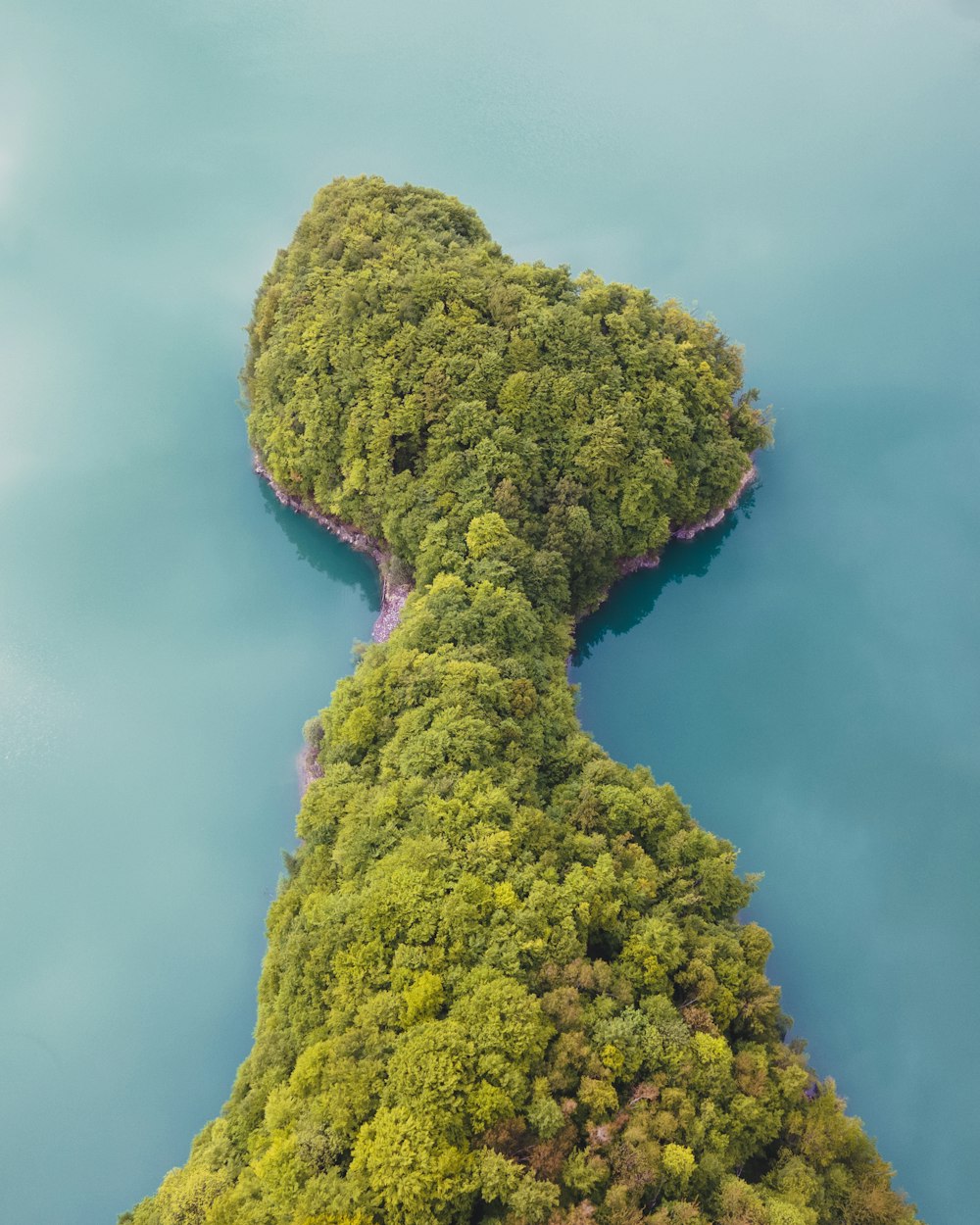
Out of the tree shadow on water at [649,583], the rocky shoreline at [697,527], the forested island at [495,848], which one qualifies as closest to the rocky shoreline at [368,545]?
the forested island at [495,848]

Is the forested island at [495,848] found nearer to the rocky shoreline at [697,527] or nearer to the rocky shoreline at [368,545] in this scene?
the rocky shoreline at [368,545]

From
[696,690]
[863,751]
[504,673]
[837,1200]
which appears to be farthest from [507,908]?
[863,751]

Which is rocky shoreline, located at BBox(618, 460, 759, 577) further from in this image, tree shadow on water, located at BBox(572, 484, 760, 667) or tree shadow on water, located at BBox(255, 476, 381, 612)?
tree shadow on water, located at BBox(255, 476, 381, 612)

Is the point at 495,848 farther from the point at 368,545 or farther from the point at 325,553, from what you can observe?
the point at 325,553

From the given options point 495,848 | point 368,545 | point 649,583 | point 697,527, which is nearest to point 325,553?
point 368,545

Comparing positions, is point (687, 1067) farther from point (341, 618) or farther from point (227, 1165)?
point (341, 618)
